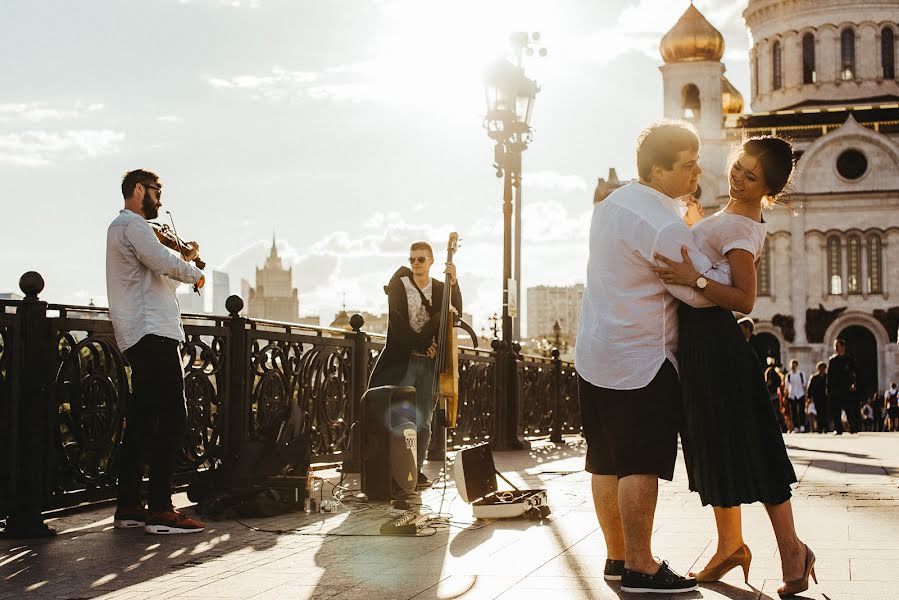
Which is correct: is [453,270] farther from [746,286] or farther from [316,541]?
[746,286]

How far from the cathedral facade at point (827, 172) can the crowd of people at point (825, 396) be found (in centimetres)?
2100

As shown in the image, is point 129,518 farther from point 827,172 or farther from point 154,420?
point 827,172

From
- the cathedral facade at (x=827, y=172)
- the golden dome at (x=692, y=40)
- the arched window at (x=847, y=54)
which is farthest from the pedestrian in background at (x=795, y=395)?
the arched window at (x=847, y=54)

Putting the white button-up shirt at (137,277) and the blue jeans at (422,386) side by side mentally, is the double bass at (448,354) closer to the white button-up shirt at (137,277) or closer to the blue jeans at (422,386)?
the blue jeans at (422,386)

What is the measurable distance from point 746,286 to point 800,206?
5644 cm

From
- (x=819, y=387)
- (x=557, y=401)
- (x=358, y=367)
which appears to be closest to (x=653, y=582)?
(x=358, y=367)

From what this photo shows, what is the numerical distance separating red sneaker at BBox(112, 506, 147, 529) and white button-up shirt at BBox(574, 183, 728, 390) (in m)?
3.23

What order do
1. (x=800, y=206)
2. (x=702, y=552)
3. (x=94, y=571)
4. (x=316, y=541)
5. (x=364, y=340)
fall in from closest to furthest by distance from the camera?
1. (x=94, y=571)
2. (x=702, y=552)
3. (x=316, y=541)
4. (x=364, y=340)
5. (x=800, y=206)

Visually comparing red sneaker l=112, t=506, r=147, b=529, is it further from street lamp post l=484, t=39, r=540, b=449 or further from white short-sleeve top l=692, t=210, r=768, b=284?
street lamp post l=484, t=39, r=540, b=449

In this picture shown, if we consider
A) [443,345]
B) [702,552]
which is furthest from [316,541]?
[443,345]

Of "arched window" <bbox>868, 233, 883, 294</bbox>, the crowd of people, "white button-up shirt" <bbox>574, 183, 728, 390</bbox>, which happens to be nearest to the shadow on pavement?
"white button-up shirt" <bbox>574, 183, 728, 390</bbox>

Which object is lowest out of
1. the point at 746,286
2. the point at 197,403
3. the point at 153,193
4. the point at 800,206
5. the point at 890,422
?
the point at 890,422

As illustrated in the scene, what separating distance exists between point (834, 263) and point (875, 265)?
6.26ft

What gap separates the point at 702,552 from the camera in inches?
241
